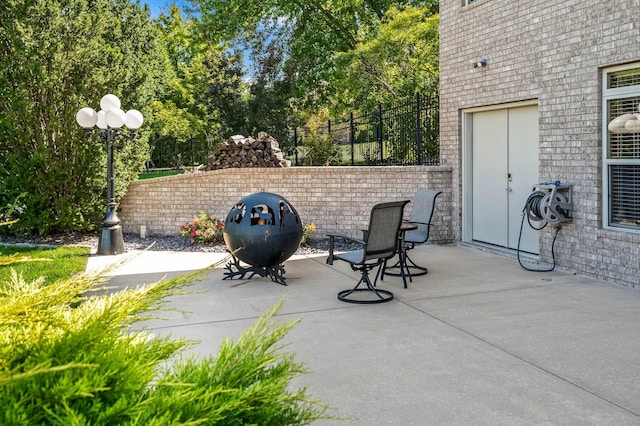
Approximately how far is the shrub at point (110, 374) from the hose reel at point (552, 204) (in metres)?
7.66

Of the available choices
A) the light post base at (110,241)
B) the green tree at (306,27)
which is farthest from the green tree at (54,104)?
the green tree at (306,27)

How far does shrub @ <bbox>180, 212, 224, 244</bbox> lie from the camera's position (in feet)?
40.7

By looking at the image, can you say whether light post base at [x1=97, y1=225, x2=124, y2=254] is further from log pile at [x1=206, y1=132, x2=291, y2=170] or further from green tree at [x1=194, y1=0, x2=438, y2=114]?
green tree at [x1=194, y1=0, x2=438, y2=114]

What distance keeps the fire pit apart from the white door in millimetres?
3685

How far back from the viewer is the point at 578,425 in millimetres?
4035

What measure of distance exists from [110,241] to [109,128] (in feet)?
6.89

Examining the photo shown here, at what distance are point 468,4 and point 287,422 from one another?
1087 centimetres

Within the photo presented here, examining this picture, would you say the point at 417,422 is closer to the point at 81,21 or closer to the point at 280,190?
the point at 280,190

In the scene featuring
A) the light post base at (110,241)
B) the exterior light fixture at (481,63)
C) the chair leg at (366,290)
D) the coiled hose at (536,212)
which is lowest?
the chair leg at (366,290)

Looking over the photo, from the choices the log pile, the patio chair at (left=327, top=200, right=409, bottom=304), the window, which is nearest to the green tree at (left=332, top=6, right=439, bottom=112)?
the log pile

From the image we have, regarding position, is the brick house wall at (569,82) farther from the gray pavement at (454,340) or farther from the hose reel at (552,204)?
the gray pavement at (454,340)

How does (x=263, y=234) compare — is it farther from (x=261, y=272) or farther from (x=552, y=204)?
(x=552, y=204)

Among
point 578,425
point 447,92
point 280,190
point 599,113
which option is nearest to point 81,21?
point 280,190

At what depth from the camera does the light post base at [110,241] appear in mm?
11461
